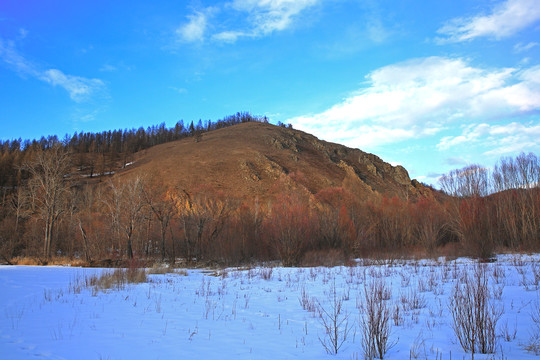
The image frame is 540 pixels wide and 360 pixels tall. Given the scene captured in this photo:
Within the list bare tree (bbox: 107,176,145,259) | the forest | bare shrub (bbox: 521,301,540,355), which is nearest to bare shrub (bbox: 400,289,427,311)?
bare shrub (bbox: 521,301,540,355)

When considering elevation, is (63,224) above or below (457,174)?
below

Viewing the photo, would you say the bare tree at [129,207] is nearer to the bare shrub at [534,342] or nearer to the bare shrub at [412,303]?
the bare shrub at [412,303]

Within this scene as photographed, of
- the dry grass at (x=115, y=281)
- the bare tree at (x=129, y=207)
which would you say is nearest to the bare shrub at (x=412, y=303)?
the dry grass at (x=115, y=281)

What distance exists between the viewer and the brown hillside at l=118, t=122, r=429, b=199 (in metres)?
64.0

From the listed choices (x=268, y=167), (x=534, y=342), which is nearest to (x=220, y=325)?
(x=534, y=342)

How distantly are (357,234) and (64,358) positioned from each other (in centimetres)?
3142

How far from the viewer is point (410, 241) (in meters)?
33.6

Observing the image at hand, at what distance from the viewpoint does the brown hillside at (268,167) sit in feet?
210

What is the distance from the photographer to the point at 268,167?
70.2 metres

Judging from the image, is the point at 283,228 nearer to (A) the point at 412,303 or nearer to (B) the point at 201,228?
(B) the point at 201,228

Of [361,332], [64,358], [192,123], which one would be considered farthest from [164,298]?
[192,123]

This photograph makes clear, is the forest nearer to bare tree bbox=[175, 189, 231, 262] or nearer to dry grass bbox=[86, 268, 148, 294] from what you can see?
bare tree bbox=[175, 189, 231, 262]

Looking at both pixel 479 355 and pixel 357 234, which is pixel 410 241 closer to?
pixel 357 234

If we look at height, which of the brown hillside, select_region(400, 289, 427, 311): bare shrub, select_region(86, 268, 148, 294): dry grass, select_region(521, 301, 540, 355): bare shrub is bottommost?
select_region(86, 268, 148, 294): dry grass
